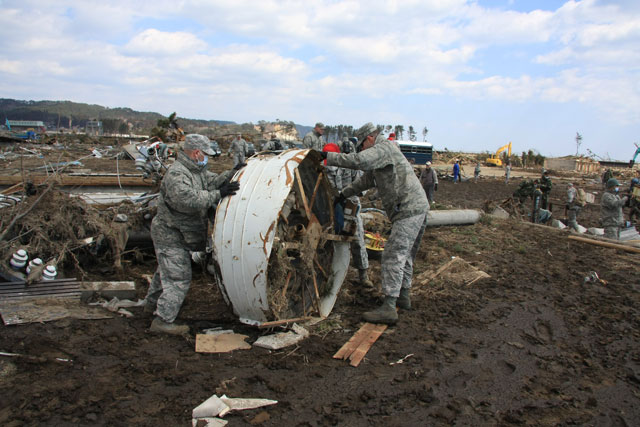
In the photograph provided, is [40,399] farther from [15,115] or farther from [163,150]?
[15,115]

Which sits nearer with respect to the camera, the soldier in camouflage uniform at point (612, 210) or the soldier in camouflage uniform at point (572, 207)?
the soldier in camouflage uniform at point (612, 210)

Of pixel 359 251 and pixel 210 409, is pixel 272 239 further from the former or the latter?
pixel 359 251

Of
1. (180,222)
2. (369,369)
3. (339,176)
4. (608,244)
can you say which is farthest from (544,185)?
(180,222)

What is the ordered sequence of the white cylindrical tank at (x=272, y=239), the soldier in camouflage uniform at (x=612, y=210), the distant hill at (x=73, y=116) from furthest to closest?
the distant hill at (x=73, y=116) < the soldier in camouflage uniform at (x=612, y=210) < the white cylindrical tank at (x=272, y=239)

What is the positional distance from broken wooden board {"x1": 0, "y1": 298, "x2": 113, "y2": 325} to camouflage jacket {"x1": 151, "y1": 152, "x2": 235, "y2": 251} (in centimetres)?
103

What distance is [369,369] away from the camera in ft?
11.4

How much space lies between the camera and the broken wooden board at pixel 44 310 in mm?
3890

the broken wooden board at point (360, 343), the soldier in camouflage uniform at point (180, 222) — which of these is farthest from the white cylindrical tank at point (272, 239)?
the broken wooden board at point (360, 343)

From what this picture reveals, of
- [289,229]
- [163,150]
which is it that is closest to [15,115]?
[163,150]

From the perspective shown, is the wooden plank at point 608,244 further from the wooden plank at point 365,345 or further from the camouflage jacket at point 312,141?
the wooden plank at point 365,345

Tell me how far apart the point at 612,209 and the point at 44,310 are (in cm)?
1032

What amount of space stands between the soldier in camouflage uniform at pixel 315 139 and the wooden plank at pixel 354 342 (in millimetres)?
5690

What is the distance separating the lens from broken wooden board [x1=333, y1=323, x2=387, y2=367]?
12.0 ft

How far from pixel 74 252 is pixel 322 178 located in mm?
3432
